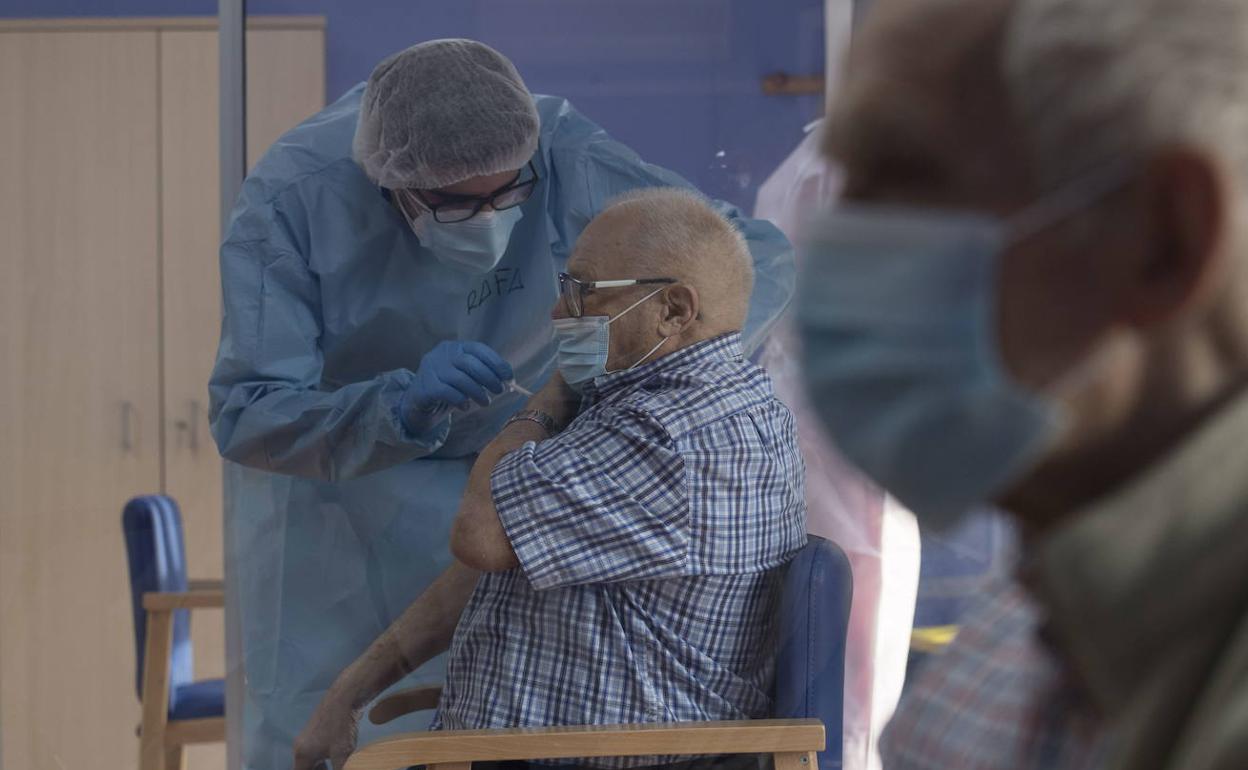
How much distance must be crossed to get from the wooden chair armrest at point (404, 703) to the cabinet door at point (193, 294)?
58 cm

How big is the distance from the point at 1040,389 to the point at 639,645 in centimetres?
115

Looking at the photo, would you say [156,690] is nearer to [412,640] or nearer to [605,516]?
[412,640]

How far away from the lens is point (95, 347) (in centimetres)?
240

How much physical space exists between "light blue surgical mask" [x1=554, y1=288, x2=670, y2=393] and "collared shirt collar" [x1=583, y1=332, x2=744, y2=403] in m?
0.01

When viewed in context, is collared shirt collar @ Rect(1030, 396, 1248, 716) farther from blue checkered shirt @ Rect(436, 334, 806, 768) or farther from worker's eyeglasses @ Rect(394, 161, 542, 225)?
worker's eyeglasses @ Rect(394, 161, 542, 225)

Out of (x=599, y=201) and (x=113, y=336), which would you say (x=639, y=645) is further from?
(x=113, y=336)

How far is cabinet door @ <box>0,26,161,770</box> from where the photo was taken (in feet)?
7.68

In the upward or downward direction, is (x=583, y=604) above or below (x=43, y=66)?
below

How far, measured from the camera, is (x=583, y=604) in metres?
1.67

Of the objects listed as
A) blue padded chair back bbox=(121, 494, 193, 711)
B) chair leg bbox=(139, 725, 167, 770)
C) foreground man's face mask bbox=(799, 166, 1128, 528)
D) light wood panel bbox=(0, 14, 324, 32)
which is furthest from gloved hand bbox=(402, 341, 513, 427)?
foreground man's face mask bbox=(799, 166, 1128, 528)

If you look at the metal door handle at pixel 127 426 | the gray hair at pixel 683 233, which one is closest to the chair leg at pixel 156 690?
the metal door handle at pixel 127 426

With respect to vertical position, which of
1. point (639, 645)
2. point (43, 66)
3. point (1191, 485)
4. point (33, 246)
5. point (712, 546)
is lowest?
point (639, 645)

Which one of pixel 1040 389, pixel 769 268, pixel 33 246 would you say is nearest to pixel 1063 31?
pixel 1040 389

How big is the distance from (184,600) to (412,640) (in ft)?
2.20
